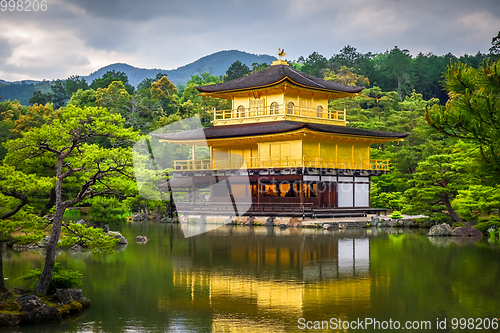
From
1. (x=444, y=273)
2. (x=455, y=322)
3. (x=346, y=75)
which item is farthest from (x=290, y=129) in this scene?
(x=346, y=75)

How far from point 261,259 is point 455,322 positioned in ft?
29.0

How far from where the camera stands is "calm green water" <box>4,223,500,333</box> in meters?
10.7

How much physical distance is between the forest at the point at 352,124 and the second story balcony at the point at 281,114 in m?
5.33

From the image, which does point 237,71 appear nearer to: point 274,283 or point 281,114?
point 281,114

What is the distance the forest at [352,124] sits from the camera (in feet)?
34.6

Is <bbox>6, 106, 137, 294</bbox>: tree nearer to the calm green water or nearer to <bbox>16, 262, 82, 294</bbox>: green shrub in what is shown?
<bbox>16, 262, 82, 294</bbox>: green shrub

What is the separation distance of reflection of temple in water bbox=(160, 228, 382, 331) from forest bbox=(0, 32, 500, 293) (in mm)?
2954

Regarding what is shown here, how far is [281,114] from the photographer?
38.3 metres

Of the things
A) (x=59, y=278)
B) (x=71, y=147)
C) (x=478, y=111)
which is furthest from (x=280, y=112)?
(x=478, y=111)

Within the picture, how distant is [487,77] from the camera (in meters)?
10.2

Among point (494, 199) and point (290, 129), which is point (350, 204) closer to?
point (290, 129)

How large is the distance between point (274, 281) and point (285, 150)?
74.9 feet

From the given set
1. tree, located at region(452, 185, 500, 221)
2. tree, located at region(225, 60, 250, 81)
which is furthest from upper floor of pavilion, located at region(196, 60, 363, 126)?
tree, located at region(225, 60, 250, 81)

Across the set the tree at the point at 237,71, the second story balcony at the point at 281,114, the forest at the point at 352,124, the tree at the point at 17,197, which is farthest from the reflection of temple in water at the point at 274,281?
the tree at the point at 237,71
